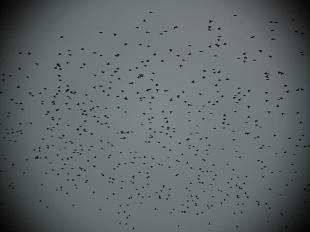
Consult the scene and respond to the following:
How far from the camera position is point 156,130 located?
Result: 1.23 metres

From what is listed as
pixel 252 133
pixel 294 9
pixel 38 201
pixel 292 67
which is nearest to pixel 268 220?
pixel 252 133

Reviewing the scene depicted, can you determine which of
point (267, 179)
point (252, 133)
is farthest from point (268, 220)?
point (252, 133)

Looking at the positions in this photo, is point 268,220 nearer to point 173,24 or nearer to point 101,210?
point 101,210

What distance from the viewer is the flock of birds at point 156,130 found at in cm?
118

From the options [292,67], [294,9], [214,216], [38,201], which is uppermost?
[294,9]

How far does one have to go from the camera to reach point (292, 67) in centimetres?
117

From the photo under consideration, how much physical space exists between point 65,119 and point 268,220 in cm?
89

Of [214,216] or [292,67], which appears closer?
[292,67]

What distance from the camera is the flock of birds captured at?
118cm

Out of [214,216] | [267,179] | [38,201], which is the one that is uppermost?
[267,179]

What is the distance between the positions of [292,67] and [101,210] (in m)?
0.91

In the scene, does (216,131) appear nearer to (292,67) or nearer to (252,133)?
(252,133)

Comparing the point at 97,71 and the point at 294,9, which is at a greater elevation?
the point at 294,9

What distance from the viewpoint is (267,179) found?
49.2 inches
